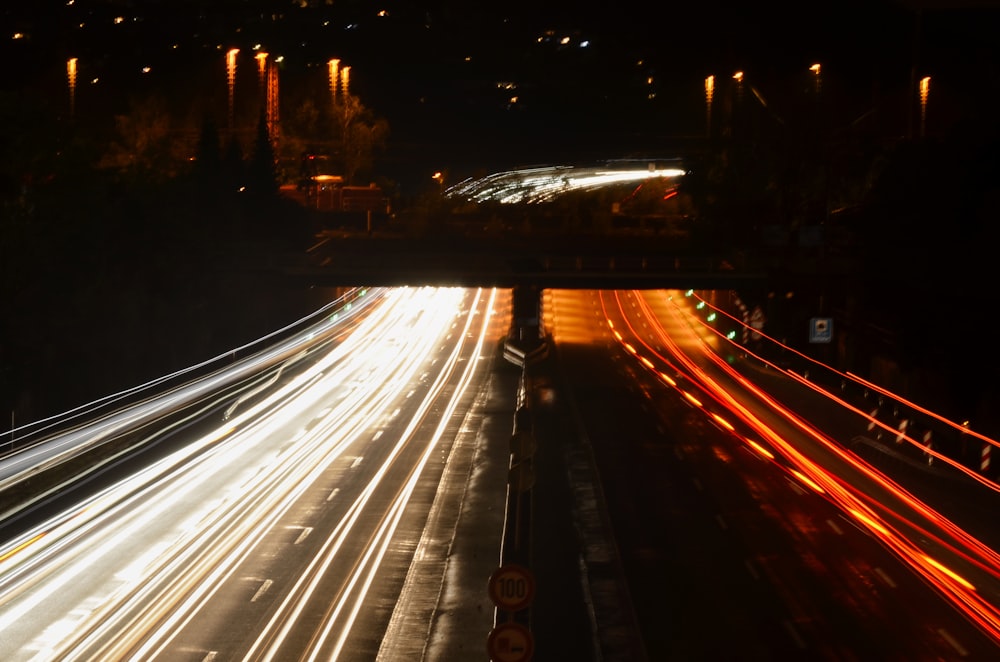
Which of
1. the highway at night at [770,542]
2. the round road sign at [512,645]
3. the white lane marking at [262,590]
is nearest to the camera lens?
the round road sign at [512,645]

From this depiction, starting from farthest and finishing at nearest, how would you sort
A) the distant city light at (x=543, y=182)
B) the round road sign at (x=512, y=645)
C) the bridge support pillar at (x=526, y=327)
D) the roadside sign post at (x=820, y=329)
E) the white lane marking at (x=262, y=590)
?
the distant city light at (x=543, y=182) → the bridge support pillar at (x=526, y=327) → the roadside sign post at (x=820, y=329) → the white lane marking at (x=262, y=590) → the round road sign at (x=512, y=645)

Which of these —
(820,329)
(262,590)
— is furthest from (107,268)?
(262,590)

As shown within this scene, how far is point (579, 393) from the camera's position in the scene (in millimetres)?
47094

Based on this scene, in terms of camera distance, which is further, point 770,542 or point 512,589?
point 770,542

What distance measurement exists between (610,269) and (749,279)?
625cm

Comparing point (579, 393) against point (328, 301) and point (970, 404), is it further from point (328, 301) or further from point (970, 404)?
point (328, 301)

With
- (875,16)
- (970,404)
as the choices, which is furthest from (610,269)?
(875,16)

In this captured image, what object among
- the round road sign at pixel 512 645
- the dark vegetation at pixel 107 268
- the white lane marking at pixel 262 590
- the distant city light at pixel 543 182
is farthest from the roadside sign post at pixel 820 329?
the distant city light at pixel 543 182

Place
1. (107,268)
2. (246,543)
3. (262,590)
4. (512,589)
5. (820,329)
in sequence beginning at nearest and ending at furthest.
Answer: (512,589), (262,590), (246,543), (820,329), (107,268)

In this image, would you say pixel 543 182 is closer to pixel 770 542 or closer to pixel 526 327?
pixel 526 327

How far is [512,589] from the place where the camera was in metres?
11.2

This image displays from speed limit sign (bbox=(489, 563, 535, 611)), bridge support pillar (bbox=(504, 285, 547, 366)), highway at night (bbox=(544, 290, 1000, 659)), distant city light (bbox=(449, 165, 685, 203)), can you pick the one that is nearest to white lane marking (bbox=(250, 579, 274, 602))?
highway at night (bbox=(544, 290, 1000, 659))

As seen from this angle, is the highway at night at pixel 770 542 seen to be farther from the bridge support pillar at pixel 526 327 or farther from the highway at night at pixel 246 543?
the bridge support pillar at pixel 526 327

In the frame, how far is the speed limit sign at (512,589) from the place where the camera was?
11.2 meters
